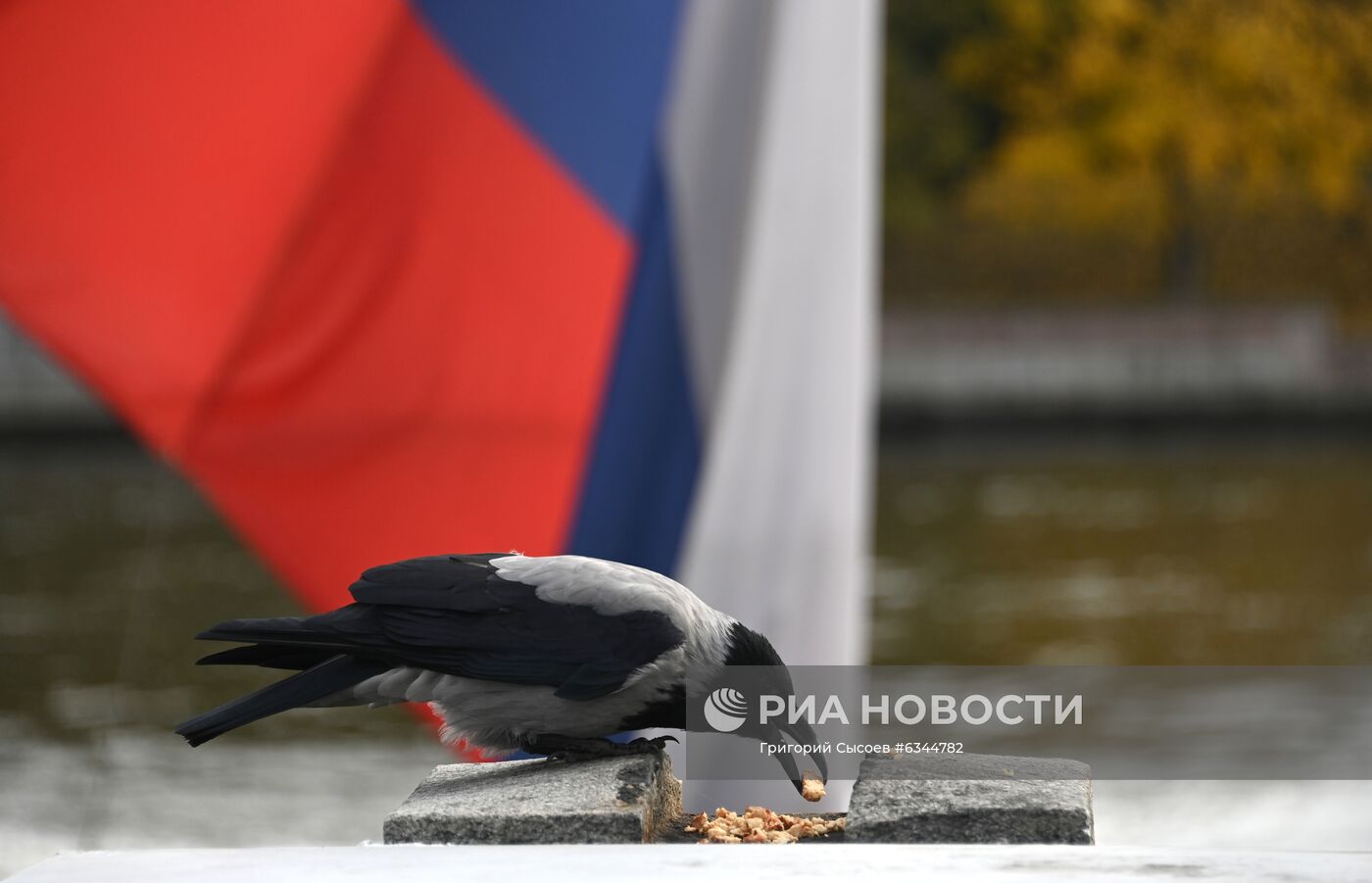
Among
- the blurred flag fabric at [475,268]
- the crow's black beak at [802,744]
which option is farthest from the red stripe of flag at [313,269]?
the crow's black beak at [802,744]

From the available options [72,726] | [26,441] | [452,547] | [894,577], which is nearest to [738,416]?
[452,547]

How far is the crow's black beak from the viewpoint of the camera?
2109mm

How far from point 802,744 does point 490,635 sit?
35 centimetres

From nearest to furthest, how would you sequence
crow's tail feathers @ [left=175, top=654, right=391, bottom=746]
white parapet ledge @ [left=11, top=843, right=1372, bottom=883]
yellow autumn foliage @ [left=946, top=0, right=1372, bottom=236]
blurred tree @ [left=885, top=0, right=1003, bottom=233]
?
1. white parapet ledge @ [left=11, top=843, right=1372, bottom=883]
2. crow's tail feathers @ [left=175, top=654, right=391, bottom=746]
3. yellow autumn foliage @ [left=946, top=0, right=1372, bottom=236]
4. blurred tree @ [left=885, top=0, right=1003, bottom=233]

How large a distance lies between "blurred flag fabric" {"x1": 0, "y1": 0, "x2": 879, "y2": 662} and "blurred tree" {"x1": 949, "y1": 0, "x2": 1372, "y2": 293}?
24.5 meters

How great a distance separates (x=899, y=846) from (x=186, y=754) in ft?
26.0

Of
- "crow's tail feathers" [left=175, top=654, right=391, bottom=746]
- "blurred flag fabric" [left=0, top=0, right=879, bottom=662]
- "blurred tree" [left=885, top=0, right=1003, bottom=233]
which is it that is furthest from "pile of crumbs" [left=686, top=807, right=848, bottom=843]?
"blurred tree" [left=885, top=0, right=1003, bottom=233]

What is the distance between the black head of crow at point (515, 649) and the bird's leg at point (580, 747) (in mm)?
70

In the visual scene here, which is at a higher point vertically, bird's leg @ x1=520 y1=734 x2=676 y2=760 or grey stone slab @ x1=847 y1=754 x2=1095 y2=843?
bird's leg @ x1=520 y1=734 x2=676 y2=760

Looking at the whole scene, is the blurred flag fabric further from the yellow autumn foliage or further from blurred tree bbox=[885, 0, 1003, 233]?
blurred tree bbox=[885, 0, 1003, 233]

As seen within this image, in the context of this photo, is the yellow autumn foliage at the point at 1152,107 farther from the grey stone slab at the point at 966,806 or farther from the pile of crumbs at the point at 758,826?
the grey stone slab at the point at 966,806

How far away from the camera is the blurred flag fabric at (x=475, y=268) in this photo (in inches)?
184

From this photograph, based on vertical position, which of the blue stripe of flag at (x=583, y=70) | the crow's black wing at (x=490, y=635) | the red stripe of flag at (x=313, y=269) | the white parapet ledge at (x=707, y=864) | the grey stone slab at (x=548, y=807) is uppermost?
the blue stripe of flag at (x=583, y=70)

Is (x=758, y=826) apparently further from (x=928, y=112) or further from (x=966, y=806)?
(x=928, y=112)
